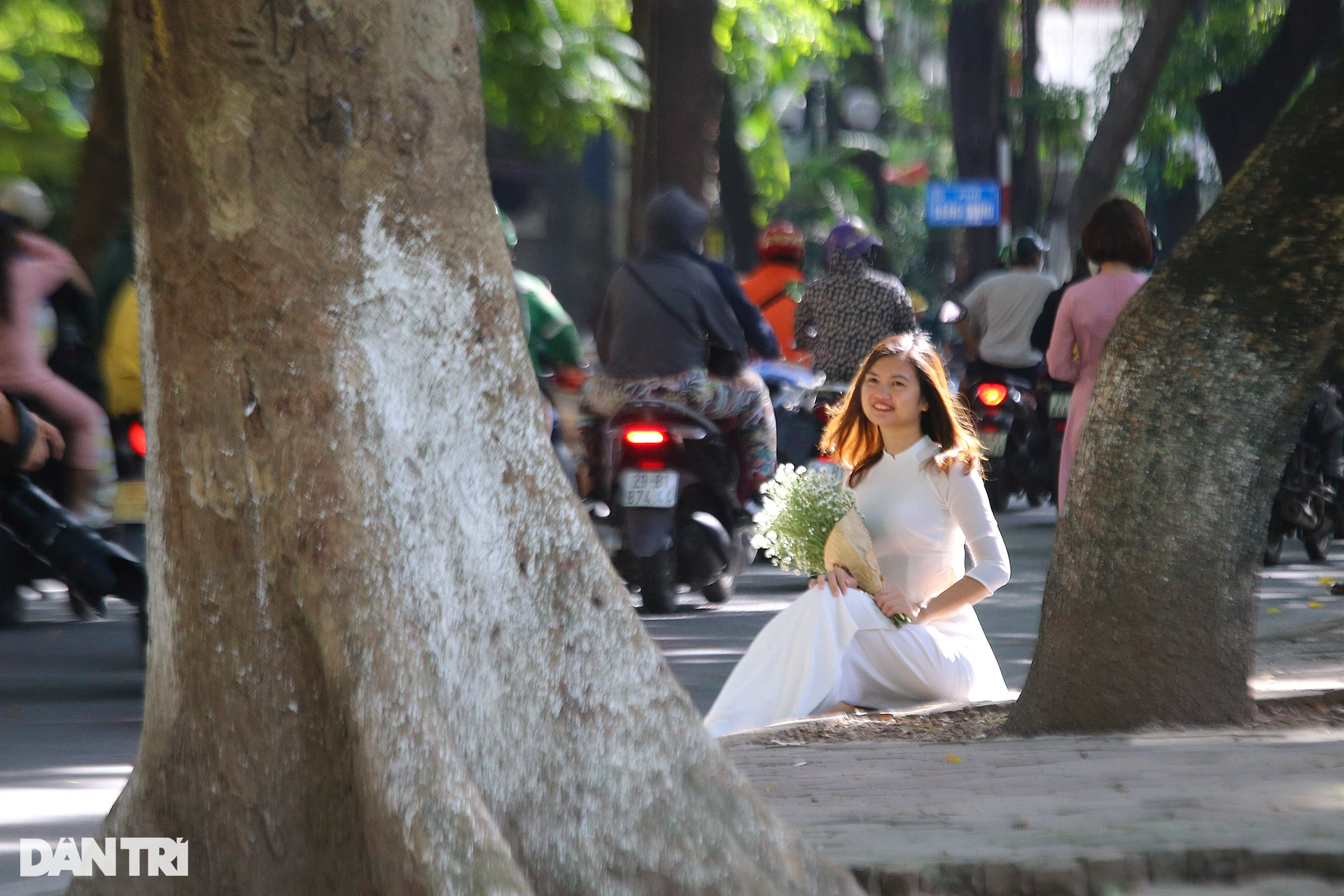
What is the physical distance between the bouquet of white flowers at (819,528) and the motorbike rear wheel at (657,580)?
3045mm

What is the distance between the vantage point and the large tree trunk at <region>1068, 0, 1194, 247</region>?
19766mm

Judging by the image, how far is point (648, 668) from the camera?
3.68 m

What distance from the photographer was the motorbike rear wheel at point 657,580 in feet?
32.0

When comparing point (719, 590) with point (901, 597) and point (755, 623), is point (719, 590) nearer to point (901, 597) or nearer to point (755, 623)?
point (755, 623)

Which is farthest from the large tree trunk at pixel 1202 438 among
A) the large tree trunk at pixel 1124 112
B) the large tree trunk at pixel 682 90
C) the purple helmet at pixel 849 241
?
the large tree trunk at pixel 1124 112

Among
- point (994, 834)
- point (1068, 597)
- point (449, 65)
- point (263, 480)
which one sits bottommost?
point (994, 834)

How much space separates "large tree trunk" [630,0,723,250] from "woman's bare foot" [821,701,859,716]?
9.07 metres

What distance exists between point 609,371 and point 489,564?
6.52m

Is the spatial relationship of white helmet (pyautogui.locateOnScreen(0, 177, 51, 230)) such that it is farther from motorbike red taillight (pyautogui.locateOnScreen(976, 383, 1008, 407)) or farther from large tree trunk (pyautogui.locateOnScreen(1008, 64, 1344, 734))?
motorbike red taillight (pyautogui.locateOnScreen(976, 383, 1008, 407))

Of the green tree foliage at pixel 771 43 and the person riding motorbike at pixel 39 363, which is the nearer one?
the person riding motorbike at pixel 39 363

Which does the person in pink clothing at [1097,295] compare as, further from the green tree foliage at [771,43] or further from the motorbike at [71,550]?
the green tree foliage at [771,43]

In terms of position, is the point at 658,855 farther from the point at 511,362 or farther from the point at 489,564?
the point at 511,362

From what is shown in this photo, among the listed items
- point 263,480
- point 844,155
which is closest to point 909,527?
point 263,480

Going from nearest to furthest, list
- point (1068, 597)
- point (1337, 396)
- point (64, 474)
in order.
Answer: point (1068, 597) → point (64, 474) → point (1337, 396)
